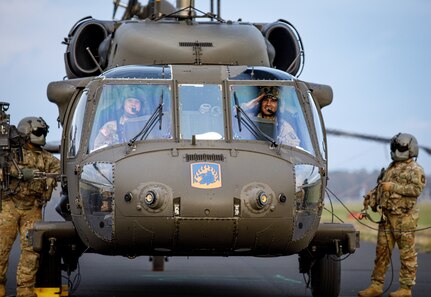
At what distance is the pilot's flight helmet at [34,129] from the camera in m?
12.0

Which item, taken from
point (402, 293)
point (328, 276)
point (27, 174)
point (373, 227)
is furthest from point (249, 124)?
point (373, 227)

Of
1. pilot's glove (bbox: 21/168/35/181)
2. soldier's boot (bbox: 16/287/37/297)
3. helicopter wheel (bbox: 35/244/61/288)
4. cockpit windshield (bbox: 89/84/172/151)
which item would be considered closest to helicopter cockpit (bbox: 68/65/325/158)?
cockpit windshield (bbox: 89/84/172/151)

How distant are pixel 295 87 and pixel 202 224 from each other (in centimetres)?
212

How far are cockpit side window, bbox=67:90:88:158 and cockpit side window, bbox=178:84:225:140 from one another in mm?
996

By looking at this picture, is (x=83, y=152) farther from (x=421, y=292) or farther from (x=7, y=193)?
(x=421, y=292)

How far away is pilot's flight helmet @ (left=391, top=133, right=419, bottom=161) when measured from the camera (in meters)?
12.9

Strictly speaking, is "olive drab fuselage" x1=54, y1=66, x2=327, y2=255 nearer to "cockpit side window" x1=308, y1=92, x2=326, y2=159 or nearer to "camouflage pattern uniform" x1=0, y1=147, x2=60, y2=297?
"cockpit side window" x1=308, y1=92, x2=326, y2=159

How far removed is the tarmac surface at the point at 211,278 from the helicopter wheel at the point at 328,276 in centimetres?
74

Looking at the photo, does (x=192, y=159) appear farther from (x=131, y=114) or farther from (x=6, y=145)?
(x=6, y=145)

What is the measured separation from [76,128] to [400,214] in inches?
164

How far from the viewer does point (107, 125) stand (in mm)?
10531

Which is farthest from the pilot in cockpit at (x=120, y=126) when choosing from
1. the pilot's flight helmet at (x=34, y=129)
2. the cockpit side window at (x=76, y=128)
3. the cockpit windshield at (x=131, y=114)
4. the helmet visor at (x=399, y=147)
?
the helmet visor at (x=399, y=147)

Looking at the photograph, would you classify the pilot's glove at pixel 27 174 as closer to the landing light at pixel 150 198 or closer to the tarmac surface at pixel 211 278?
the tarmac surface at pixel 211 278

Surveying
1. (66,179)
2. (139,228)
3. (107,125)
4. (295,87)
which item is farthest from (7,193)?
(295,87)
